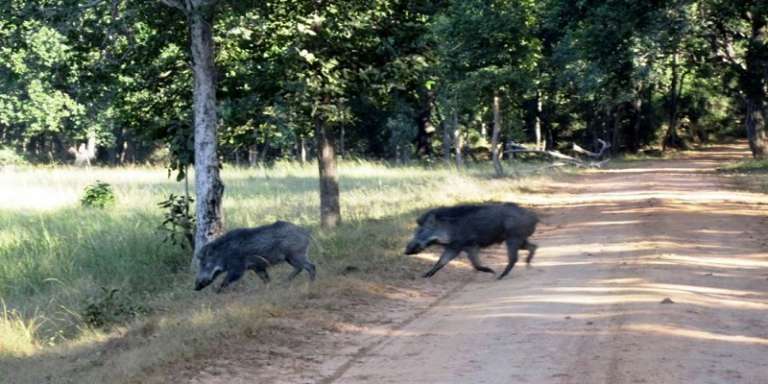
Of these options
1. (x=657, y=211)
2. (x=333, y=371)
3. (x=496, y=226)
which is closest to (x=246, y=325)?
(x=333, y=371)

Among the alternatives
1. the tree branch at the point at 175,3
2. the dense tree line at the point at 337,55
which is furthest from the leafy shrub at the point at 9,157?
the tree branch at the point at 175,3

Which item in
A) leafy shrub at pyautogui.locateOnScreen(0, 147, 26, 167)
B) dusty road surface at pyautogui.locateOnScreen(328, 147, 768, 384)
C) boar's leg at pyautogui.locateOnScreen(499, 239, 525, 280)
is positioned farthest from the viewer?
leafy shrub at pyautogui.locateOnScreen(0, 147, 26, 167)

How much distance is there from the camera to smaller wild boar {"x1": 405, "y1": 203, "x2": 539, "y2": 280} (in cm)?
1286

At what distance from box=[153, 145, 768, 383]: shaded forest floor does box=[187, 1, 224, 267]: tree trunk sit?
3577 millimetres

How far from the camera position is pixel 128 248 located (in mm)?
17078

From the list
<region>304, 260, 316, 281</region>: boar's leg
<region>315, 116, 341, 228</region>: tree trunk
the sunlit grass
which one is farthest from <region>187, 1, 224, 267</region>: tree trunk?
the sunlit grass

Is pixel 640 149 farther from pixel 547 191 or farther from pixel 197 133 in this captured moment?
pixel 197 133

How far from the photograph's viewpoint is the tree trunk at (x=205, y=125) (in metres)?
14.2

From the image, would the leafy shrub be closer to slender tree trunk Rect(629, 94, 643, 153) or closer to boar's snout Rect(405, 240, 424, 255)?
slender tree trunk Rect(629, 94, 643, 153)

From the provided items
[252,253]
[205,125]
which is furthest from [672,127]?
[252,253]

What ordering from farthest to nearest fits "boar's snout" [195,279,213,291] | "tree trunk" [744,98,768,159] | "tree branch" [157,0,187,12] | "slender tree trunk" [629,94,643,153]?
"slender tree trunk" [629,94,643,153]
"tree trunk" [744,98,768,159]
"tree branch" [157,0,187,12]
"boar's snout" [195,279,213,291]

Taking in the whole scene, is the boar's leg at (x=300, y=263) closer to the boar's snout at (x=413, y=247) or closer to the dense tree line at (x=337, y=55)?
the boar's snout at (x=413, y=247)

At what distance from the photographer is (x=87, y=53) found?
50.8ft

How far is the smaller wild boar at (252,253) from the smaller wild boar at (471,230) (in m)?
1.58
